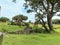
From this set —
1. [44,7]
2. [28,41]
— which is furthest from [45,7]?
[28,41]

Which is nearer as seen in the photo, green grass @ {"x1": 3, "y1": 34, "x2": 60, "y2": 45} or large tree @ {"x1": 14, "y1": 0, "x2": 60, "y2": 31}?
green grass @ {"x1": 3, "y1": 34, "x2": 60, "y2": 45}

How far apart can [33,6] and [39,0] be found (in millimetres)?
1284

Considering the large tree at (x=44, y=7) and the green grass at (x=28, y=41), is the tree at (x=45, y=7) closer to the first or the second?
the large tree at (x=44, y=7)

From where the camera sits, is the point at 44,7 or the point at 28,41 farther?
the point at 44,7

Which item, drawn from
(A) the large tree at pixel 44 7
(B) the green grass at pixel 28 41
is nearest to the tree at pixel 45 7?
(A) the large tree at pixel 44 7

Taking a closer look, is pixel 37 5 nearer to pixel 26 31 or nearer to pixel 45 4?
pixel 45 4

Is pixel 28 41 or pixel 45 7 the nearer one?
pixel 28 41

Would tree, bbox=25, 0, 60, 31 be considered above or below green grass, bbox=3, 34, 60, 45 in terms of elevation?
above

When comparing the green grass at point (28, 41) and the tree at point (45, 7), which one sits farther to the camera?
the tree at point (45, 7)

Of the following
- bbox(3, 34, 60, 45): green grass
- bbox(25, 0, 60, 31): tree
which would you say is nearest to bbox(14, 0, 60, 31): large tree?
bbox(25, 0, 60, 31): tree

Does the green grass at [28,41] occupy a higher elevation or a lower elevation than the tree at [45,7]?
lower

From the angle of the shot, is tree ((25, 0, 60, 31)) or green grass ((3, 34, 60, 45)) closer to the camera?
green grass ((3, 34, 60, 45))

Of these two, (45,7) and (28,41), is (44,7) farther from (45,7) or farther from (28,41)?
(28,41)

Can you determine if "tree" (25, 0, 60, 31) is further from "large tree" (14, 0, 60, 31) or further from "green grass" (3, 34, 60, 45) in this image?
"green grass" (3, 34, 60, 45)
